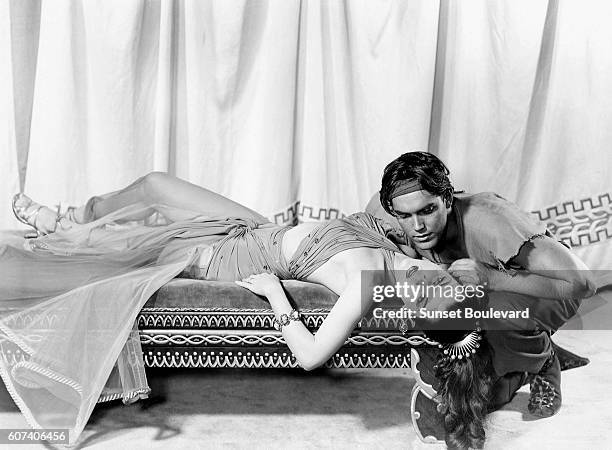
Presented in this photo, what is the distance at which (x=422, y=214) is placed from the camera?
2154mm

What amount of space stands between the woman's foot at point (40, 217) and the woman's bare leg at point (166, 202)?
0.19ft

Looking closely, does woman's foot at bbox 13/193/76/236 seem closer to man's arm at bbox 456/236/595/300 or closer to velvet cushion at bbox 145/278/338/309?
velvet cushion at bbox 145/278/338/309

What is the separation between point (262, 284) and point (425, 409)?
0.59 m

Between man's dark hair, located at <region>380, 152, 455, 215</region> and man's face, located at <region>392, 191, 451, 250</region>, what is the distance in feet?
0.07

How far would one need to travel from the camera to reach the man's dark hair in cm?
214

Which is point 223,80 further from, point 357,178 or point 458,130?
point 458,130

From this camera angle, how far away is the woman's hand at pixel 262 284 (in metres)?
2.26

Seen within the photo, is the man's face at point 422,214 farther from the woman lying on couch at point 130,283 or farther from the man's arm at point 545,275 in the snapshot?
the man's arm at point 545,275

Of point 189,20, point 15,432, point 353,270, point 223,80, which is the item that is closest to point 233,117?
point 223,80

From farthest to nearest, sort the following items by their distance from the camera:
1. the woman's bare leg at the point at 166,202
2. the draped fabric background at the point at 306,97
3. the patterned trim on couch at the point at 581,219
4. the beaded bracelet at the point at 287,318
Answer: the patterned trim on couch at the point at 581,219 → the draped fabric background at the point at 306,97 → the woman's bare leg at the point at 166,202 → the beaded bracelet at the point at 287,318

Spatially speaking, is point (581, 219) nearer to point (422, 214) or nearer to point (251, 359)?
point (422, 214)

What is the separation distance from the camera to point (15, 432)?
2170mm

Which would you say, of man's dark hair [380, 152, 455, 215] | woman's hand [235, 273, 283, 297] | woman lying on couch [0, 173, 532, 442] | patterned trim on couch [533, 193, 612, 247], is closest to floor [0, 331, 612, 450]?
woman lying on couch [0, 173, 532, 442]

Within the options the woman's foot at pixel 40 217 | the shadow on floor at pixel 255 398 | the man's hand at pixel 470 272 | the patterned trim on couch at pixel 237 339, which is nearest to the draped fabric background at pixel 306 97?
the woman's foot at pixel 40 217
